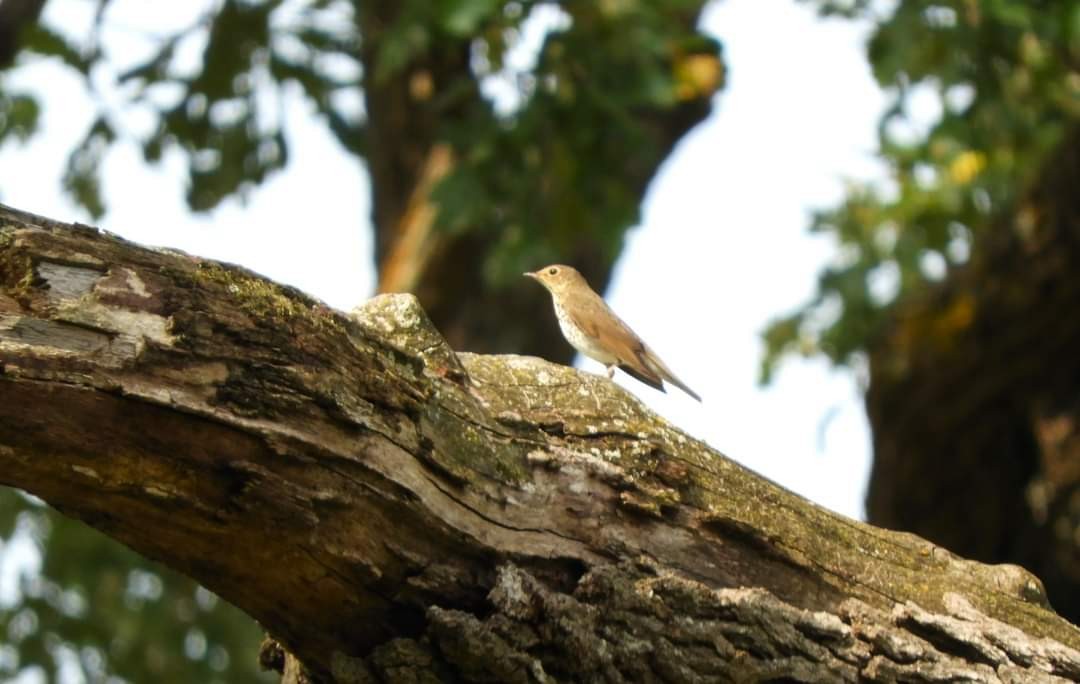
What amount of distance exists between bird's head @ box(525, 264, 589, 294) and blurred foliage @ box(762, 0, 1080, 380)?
1.94 m

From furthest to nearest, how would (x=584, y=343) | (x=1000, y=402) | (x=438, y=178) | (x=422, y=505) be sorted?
(x=1000, y=402) → (x=438, y=178) → (x=584, y=343) → (x=422, y=505)

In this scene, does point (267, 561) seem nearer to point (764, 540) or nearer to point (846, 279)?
point (764, 540)

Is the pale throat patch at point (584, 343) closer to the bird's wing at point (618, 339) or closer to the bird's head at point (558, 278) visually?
the bird's wing at point (618, 339)

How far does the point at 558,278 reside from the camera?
8172 mm

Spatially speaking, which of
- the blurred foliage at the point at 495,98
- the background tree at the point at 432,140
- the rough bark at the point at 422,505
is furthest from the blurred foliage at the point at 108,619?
the rough bark at the point at 422,505

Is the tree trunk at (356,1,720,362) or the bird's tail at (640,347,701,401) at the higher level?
the tree trunk at (356,1,720,362)

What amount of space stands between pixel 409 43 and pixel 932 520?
4282mm

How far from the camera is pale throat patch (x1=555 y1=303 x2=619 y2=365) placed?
702 cm

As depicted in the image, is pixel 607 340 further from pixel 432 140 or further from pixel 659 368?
pixel 432 140

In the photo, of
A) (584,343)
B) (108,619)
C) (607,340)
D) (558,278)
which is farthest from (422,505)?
(108,619)

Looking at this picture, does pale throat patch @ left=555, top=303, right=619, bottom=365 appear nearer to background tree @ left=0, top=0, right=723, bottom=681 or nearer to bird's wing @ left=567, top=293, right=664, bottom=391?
bird's wing @ left=567, top=293, right=664, bottom=391

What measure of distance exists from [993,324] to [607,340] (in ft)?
11.9

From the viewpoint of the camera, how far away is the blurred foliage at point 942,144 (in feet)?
29.2

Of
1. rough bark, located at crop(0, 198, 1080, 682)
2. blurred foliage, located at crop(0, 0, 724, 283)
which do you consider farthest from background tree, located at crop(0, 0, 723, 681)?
rough bark, located at crop(0, 198, 1080, 682)
